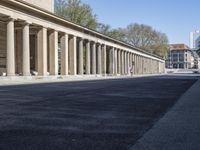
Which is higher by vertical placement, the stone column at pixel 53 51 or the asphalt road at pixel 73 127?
the stone column at pixel 53 51

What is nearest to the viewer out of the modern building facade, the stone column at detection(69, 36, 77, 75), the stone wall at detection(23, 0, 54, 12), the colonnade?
the modern building facade

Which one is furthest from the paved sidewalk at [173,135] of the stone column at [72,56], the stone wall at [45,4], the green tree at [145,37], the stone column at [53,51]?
the green tree at [145,37]

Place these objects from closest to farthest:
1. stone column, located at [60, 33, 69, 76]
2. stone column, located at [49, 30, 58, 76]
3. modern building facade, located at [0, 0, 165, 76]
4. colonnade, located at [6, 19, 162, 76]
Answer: modern building facade, located at [0, 0, 165, 76], colonnade, located at [6, 19, 162, 76], stone column, located at [49, 30, 58, 76], stone column, located at [60, 33, 69, 76]

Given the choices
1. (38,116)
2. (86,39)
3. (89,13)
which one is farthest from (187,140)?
(89,13)

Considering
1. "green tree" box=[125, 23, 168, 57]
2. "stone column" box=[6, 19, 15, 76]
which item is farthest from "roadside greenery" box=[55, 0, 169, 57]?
"stone column" box=[6, 19, 15, 76]

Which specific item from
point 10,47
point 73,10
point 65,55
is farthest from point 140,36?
point 10,47

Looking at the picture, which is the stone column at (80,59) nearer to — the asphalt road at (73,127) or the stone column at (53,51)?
the stone column at (53,51)

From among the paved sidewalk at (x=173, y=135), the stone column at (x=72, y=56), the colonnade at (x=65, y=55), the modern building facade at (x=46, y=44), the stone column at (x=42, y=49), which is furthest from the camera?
the stone column at (x=72, y=56)

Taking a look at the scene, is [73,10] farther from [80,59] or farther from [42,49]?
[42,49]

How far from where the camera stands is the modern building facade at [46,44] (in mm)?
47619

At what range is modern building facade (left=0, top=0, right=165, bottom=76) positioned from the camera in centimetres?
4762

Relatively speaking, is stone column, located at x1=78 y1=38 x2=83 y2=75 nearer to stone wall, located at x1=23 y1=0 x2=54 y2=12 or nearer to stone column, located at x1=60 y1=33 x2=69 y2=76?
stone column, located at x1=60 y1=33 x2=69 y2=76

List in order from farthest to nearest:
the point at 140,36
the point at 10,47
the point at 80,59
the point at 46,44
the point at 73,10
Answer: the point at 140,36 → the point at 73,10 → the point at 80,59 → the point at 46,44 → the point at 10,47

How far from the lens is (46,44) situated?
56.9m
